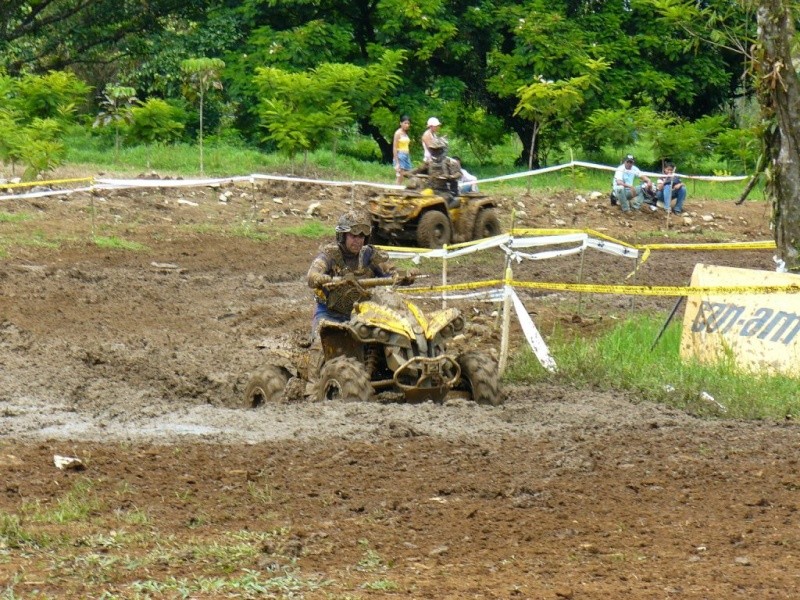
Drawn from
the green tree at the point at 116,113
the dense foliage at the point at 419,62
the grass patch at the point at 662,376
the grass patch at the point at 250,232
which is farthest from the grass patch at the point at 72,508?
the dense foliage at the point at 419,62

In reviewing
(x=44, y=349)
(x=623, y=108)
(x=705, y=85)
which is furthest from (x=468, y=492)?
(x=705, y=85)

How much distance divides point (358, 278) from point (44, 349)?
12.5ft

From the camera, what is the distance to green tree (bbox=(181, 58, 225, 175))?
32.8m

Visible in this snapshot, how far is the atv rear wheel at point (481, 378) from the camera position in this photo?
10.7 meters

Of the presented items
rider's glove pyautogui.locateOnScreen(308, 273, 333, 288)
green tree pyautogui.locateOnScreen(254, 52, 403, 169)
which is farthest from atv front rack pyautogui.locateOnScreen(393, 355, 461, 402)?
green tree pyautogui.locateOnScreen(254, 52, 403, 169)

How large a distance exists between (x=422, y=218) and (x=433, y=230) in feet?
0.85

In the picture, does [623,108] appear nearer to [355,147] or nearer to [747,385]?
[355,147]

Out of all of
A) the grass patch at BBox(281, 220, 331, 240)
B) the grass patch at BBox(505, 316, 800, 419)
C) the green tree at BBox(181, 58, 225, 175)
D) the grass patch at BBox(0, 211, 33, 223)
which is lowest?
the grass patch at BBox(281, 220, 331, 240)

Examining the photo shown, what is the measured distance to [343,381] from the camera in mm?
10516

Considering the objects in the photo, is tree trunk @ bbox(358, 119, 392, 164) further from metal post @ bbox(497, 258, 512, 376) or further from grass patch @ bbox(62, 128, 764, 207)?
metal post @ bbox(497, 258, 512, 376)

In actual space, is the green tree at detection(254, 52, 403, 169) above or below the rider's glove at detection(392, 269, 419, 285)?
above

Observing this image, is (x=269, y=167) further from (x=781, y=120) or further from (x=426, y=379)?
(x=426, y=379)

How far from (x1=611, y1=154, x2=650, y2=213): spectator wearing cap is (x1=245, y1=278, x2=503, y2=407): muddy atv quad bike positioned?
60.7 feet

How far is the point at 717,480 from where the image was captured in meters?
8.16
